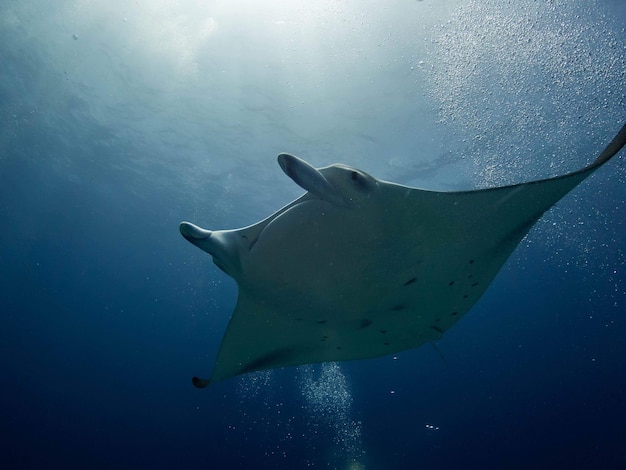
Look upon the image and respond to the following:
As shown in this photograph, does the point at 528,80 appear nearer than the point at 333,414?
Yes

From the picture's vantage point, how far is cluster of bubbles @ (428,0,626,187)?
873 centimetres

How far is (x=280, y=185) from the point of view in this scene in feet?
54.1

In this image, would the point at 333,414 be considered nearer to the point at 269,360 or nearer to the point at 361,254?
the point at 269,360

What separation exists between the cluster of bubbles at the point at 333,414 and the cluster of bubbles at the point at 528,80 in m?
17.7

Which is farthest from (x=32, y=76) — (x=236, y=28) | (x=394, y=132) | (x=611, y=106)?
(x=611, y=106)

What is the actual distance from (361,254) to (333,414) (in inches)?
1064

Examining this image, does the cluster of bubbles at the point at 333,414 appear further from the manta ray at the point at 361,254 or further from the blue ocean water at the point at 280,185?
the manta ray at the point at 361,254

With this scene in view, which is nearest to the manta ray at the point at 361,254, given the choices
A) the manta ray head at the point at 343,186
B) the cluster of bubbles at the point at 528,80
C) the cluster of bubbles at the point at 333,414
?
the manta ray head at the point at 343,186

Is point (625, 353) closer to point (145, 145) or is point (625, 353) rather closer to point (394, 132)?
point (394, 132)

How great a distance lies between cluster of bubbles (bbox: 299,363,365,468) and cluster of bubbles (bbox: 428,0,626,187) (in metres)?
17.7

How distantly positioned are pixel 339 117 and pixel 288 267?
10.3 m

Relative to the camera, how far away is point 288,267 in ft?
9.04

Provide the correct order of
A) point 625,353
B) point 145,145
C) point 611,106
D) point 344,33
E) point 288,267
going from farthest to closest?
1. point 625,353
2. point 145,145
3. point 611,106
4. point 344,33
5. point 288,267

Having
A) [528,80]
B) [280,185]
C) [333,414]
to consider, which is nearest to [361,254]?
[528,80]
